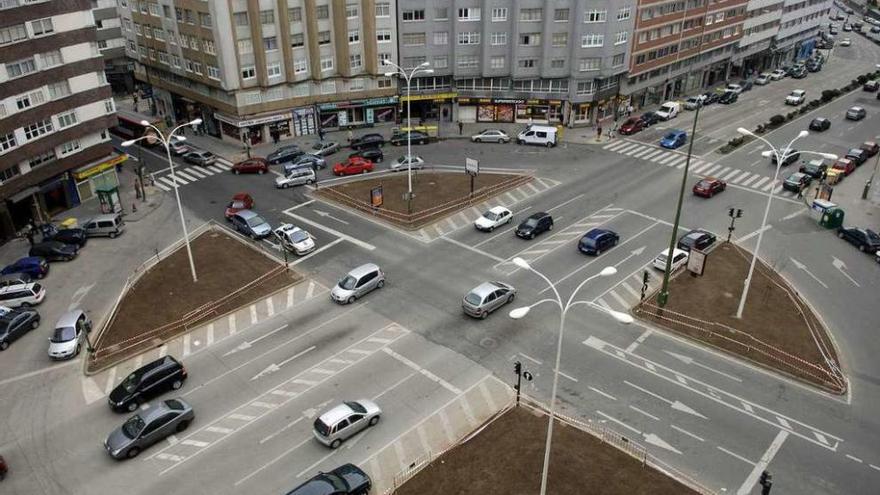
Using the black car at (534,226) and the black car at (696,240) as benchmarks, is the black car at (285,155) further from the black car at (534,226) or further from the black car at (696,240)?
the black car at (696,240)

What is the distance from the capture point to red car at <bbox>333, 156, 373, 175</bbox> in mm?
65250

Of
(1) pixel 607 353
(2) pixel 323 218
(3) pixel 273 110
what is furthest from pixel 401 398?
(3) pixel 273 110

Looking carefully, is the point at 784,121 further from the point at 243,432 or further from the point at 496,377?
the point at 243,432

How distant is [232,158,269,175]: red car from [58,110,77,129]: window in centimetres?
1511

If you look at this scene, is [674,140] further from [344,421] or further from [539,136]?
[344,421]

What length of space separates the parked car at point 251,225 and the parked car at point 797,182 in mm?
49680

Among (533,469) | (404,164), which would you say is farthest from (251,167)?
(533,469)

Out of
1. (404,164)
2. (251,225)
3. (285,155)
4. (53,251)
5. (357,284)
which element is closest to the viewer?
(357,284)

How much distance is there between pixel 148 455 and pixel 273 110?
4899 centimetres

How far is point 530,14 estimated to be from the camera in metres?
75.2

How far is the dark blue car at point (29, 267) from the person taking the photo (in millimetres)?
47688

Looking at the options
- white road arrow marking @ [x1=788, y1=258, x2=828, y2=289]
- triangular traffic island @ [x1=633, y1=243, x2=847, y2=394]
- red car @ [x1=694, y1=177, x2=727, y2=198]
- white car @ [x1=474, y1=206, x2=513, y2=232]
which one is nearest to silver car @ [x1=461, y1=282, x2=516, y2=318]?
triangular traffic island @ [x1=633, y1=243, x2=847, y2=394]

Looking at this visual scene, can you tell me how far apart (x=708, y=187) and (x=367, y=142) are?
119 ft

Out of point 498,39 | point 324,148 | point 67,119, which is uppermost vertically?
point 498,39
